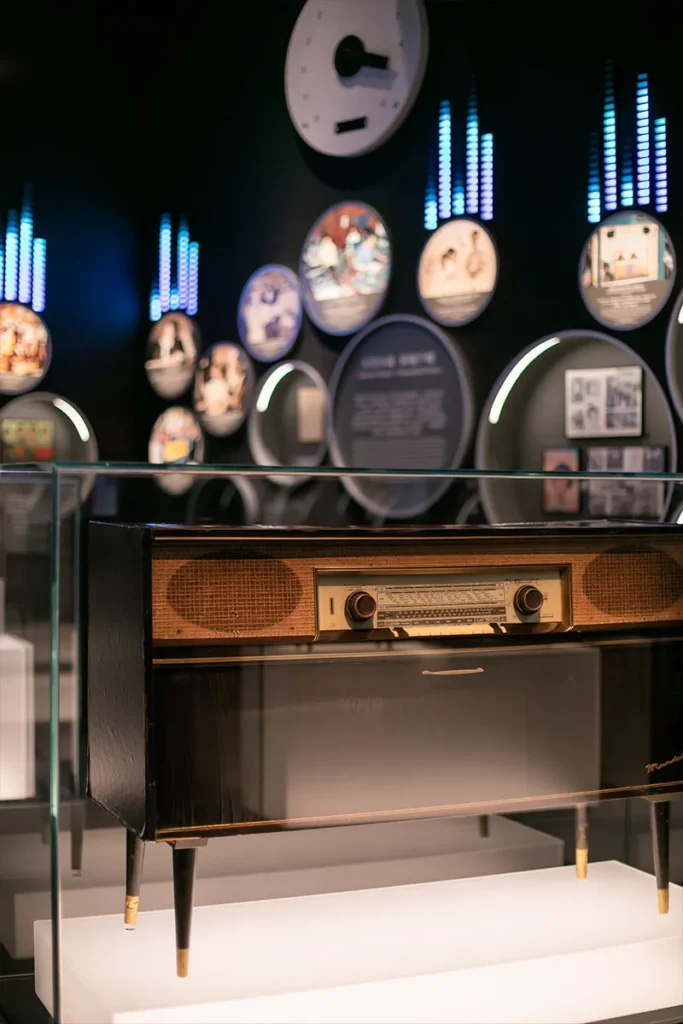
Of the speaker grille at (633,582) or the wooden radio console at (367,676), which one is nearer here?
the wooden radio console at (367,676)

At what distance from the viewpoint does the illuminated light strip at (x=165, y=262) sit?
7.07m

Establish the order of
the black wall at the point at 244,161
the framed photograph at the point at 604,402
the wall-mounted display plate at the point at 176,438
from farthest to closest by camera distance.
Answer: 1. the wall-mounted display plate at the point at 176,438
2. the black wall at the point at 244,161
3. the framed photograph at the point at 604,402

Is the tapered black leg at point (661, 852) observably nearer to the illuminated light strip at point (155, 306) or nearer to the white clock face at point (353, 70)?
the white clock face at point (353, 70)

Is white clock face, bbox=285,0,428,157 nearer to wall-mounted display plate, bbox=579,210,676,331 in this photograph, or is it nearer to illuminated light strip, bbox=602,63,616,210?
illuminated light strip, bbox=602,63,616,210

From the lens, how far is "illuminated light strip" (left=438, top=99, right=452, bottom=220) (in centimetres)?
508

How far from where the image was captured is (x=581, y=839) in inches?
79.3

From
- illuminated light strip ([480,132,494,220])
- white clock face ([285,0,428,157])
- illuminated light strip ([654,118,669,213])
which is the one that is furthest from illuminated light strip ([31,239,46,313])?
illuminated light strip ([654,118,669,213])

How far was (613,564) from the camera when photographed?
1.92 metres

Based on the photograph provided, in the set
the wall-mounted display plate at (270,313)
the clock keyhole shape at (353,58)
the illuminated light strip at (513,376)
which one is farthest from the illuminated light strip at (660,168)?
the wall-mounted display plate at (270,313)

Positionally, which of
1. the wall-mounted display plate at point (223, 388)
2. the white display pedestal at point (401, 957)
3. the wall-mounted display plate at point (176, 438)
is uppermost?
the wall-mounted display plate at point (223, 388)

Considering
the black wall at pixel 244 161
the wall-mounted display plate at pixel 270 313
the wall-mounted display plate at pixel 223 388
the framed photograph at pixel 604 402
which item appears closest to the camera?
the framed photograph at pixel 604 402

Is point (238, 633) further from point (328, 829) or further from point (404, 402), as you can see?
point (404, 402)

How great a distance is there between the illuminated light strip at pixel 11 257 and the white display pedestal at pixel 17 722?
5.66 metres

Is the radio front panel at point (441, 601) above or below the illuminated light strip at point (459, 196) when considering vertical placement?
below
